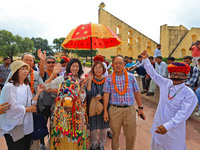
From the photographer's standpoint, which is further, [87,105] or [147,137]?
[147,137]

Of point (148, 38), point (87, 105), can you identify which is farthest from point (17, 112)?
point (148, 38)

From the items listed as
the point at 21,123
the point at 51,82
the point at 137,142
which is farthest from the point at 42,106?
the point at 137,142

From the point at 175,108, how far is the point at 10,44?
4646 centimetres

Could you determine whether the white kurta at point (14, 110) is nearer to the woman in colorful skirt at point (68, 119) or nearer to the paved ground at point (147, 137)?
the woman in colorful skirt at point (68, 119)

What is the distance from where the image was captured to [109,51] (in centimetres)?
2486

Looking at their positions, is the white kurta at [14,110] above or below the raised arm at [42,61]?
below

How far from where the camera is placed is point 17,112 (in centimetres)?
189

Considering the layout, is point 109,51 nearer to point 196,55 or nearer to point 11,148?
point 196,55

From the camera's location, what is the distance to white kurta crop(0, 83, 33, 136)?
1842 millimetres

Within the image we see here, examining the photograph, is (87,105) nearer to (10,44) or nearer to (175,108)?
(175,108)

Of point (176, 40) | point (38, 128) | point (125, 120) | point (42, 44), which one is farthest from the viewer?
point (42, 44)

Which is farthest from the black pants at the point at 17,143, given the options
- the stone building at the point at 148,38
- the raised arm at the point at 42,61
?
the stone building at the point at 148,38

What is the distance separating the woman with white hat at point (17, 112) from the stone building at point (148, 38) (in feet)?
76.3

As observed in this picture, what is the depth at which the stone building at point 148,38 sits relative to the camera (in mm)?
22578
